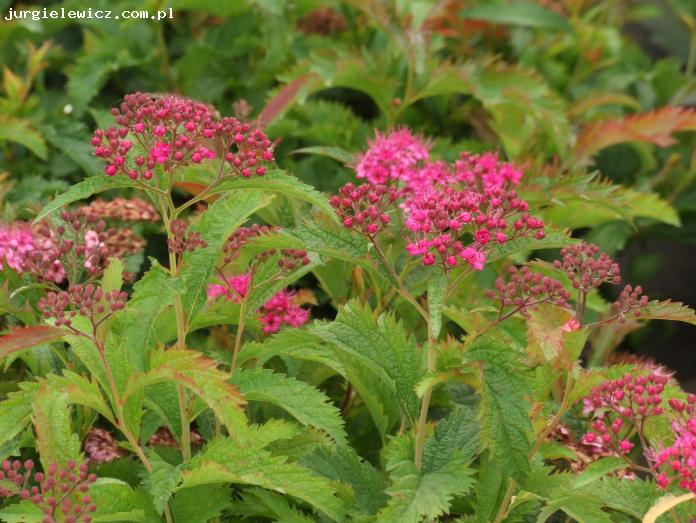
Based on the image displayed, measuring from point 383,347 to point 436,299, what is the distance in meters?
0.20

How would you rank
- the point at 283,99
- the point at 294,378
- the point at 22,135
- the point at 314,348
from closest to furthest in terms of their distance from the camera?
the point at 294,378 → the point at 314,348 → the point at 22,135 → the point at 283,99

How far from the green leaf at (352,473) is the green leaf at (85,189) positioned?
1.82ft

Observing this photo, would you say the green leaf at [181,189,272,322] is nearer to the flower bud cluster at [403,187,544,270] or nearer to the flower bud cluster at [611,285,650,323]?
the flower bud cluster at [403,187,544,270]

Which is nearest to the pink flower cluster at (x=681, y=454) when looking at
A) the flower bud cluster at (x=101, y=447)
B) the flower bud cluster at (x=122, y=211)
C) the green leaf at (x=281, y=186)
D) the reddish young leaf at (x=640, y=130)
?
the green leaf at (x=281, y=186)

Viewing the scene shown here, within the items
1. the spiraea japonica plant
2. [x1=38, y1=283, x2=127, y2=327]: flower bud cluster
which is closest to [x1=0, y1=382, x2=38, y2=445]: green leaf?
the spiraea japonica plant

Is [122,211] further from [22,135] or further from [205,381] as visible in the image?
[205,381]

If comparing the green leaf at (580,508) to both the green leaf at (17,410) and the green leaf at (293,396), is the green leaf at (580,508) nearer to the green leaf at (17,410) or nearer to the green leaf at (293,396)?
the green leaf at (293,396)

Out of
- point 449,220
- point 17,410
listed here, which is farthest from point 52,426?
point 449,220

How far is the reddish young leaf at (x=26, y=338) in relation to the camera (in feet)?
4.90

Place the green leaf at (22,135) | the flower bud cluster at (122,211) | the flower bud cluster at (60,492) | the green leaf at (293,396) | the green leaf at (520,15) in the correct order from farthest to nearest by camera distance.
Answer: the green leaf at (520,15) → the green leaf at (22,135) → the flower bud cluster at (122,211) → the green leaf at (293,396) → the flower bud cluster at (60,492)

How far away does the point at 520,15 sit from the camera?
336 centimetres

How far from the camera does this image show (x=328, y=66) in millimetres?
2756

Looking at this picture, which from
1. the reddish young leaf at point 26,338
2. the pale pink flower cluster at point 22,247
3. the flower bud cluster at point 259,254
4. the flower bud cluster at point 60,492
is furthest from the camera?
the pale pink flower cluster at point 22,247

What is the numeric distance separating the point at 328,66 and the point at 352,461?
1365 millimetres
